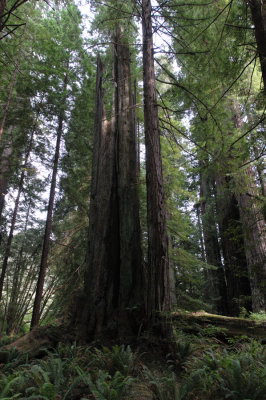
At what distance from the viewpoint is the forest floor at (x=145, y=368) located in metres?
2.37

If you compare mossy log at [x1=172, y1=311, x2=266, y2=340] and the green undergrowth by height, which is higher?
mossy log at [x1=172, y1=311, x2=266, y2=340]

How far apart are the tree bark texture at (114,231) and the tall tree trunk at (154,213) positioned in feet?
1.80

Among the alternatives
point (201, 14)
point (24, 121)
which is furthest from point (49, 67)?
point (201, 14)

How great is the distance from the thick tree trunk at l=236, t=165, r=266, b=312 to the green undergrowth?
136 centimetres

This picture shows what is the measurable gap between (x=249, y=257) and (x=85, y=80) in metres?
8.92

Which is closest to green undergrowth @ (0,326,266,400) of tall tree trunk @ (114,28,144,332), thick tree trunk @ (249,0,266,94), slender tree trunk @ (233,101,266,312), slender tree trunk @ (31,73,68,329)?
tall tree trunk @ (114,28,144,332)

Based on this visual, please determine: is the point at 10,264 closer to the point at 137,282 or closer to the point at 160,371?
the point at 137,282

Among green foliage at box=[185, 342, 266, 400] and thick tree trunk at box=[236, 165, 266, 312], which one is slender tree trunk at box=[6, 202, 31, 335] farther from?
green foliage at box=[185, 342, 266, 400]

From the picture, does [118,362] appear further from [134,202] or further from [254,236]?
[254,236]

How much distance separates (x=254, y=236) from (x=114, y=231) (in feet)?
13.8

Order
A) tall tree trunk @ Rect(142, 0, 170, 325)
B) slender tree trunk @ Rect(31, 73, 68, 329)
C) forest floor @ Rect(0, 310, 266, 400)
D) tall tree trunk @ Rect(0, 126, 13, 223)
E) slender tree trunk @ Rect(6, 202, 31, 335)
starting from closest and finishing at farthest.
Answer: forest floor @ Rect(0, 310, 266, 400) < tall tree trunk @ Rect(142, 0, 170, 325) < slender tree trunk @ Rect(31, 73, 68, 329) < tall tree trunk @ Rect(0, 126, 13, 223) < slender tree trunk @ Rect(6, 202, 31, 335)

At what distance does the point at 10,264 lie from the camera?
38.7ft

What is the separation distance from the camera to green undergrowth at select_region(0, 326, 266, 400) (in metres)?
2.33

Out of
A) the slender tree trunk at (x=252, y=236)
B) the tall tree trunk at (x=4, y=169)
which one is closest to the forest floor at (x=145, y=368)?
the slender tree trunk at (x=252, y=236)
